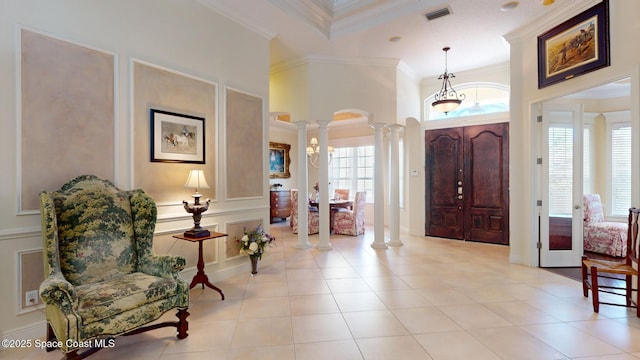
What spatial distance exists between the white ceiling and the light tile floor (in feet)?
11.3

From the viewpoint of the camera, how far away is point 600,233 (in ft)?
16.7

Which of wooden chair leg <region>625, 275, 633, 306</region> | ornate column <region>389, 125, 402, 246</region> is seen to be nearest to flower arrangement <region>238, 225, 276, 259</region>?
ornate column <region>389, 125, 402, 246</region>

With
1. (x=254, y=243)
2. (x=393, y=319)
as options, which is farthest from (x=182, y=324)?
(x=393, y=319)

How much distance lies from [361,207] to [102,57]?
5.41m

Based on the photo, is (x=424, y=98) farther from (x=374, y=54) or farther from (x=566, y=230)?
(x=566, y=230)

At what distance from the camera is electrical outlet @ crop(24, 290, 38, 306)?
2.40 meters

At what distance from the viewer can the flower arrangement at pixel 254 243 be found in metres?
4.03

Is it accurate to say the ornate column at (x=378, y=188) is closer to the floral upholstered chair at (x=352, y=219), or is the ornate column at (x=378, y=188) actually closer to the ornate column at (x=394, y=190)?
the ornate column at (x=394, y=190)

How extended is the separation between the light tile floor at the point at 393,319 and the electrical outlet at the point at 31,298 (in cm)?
35

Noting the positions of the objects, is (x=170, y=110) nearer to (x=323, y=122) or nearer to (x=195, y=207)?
(x=195, y=207)

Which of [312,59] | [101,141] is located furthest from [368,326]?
[312,59]

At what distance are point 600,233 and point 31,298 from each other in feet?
24.5

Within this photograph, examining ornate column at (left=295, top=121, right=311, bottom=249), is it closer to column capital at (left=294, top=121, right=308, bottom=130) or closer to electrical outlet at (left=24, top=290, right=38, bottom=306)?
column capital at (left=294, top=121, right=308, bottom=130)

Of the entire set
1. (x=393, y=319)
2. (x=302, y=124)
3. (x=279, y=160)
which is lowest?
(x=393, y=319)
